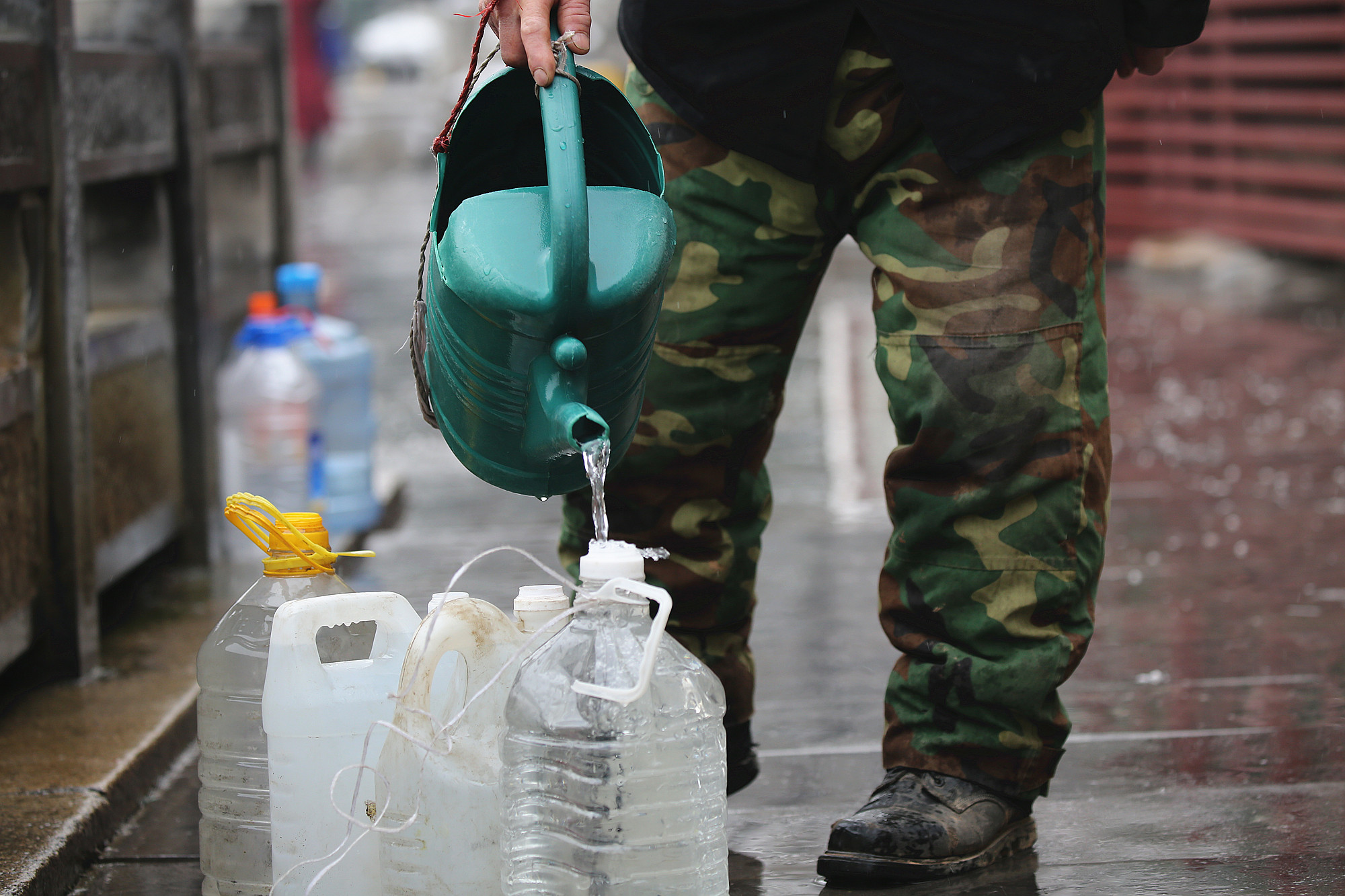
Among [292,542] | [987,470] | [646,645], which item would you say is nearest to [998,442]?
[987,470]

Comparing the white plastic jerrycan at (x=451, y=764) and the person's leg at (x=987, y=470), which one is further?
the person's leg at (x=987, y=470)

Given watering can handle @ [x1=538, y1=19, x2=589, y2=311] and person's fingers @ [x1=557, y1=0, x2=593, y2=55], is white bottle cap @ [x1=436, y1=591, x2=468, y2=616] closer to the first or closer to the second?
watering can handle @ [x1=538, y1=19, x2=589, y2=311]

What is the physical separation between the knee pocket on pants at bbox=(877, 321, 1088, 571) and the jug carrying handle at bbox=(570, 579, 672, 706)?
0.67 meters

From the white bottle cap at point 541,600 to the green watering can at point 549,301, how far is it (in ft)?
0.39

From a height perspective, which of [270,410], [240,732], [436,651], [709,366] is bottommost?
[240,732]

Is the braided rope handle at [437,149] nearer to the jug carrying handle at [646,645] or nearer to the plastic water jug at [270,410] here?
the jug carrying handle at [646,645]

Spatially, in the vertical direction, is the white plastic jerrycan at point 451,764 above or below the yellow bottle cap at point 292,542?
below

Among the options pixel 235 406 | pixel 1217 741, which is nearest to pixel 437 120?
pixel 235 406

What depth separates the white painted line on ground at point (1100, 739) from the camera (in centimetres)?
281

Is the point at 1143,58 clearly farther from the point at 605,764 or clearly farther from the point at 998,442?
the point at 605,764

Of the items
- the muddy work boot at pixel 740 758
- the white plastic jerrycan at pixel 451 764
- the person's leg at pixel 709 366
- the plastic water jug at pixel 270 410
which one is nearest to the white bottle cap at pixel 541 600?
the white plastic jerrycan at pixel 451 764

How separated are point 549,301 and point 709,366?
70 cm

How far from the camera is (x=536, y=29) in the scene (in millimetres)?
1926

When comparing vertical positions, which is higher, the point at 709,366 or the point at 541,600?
the point at 709,366
